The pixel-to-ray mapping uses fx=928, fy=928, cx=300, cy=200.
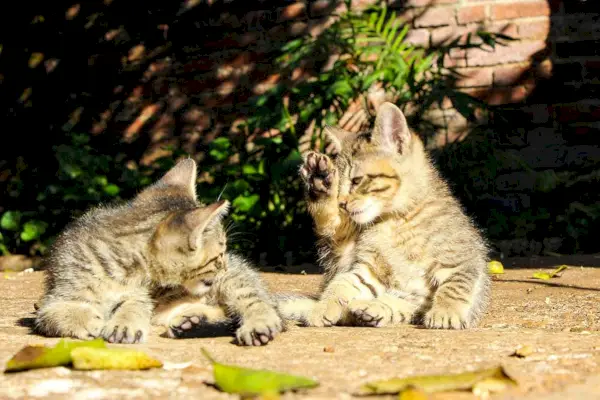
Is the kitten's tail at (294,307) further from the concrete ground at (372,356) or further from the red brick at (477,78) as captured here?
the red brick at (477,78)

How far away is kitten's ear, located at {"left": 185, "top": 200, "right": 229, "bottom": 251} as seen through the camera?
12.5 feet

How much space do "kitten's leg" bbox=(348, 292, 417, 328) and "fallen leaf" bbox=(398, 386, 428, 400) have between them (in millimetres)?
1876

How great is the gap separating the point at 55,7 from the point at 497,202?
4715mm

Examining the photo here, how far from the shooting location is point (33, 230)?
8.31m

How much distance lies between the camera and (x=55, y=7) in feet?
30.2

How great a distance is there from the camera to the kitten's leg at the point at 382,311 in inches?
171

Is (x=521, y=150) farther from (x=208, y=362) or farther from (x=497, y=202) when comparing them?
(x=208, y=362)

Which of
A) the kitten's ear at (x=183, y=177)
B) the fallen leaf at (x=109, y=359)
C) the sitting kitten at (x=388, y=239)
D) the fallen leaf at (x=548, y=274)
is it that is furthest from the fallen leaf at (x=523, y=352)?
the fallen leaf at (x=548, y=274)

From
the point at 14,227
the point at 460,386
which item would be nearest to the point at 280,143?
the point at 14,227

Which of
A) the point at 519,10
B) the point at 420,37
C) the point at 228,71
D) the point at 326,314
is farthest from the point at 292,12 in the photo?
the point at 326,314

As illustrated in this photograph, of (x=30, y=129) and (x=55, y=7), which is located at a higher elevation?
(x=55, y=7)

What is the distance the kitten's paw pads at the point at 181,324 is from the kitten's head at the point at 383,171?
1.30 m

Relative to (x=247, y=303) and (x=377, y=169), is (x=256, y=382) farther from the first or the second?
(x=377, y=169)

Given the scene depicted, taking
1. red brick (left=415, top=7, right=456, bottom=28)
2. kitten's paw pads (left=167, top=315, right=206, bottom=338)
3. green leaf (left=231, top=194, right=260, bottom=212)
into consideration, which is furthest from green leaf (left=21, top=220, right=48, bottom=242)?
kitten's paw pads (left=167, top=315, right=206, bottom=338)
